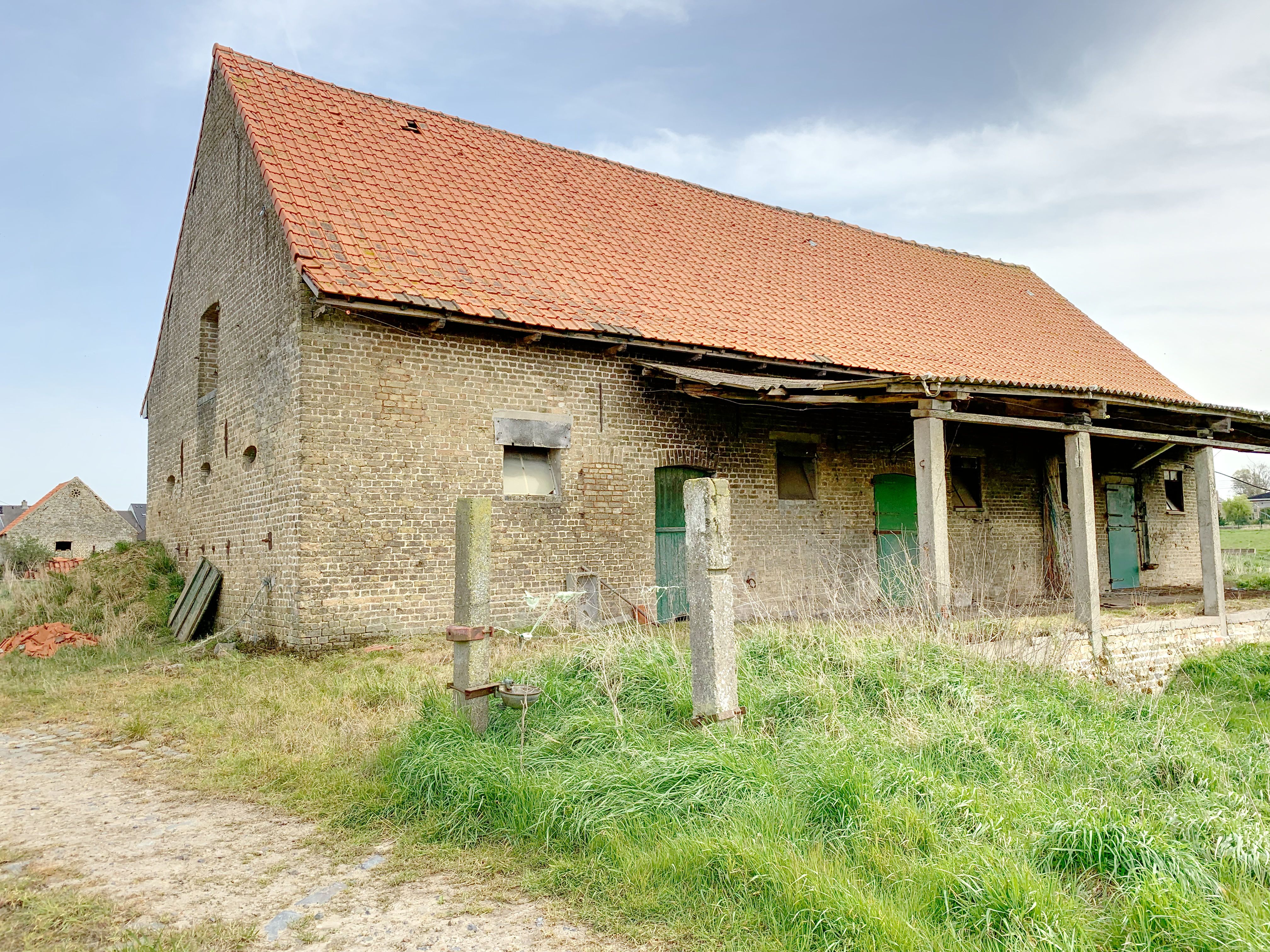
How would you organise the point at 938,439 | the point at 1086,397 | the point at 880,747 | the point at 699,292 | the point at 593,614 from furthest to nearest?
1. the point at 699,292
2. the point at 593,614
3. the point at 1086,397
4. the point at 938,439
5. the point at 880,747

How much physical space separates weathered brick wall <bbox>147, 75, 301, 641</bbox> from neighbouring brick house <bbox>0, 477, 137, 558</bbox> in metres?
25.8

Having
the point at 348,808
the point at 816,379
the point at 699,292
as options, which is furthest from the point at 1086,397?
the point at 348,808

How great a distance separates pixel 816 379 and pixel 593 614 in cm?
473

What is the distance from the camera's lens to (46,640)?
1121 cm

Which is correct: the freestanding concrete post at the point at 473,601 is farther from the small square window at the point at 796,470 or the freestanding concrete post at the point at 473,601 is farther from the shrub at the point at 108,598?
the shrub at the point at 108,598

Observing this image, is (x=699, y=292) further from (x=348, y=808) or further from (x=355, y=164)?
(x=348, y=808)

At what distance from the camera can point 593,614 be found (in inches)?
428

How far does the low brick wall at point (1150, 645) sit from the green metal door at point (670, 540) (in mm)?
4829

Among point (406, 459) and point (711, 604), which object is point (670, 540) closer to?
point (406, 459)

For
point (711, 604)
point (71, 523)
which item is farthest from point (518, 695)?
point (71, 523)

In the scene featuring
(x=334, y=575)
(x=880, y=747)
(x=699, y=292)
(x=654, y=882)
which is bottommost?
(x=654, y=882)

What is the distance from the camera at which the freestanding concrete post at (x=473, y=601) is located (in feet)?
17.1

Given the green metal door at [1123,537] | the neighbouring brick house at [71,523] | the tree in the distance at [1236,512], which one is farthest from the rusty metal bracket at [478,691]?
the tree in the distance at [1236,512]

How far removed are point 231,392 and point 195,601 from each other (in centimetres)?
291
